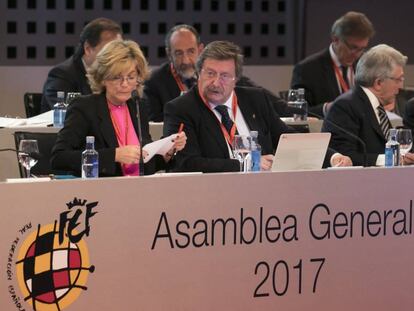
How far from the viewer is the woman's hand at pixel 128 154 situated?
18.4ft

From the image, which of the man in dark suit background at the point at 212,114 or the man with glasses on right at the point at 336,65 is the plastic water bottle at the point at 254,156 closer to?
the man in dark suit background at the point at 212,114

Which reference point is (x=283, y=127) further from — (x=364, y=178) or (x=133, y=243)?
(x=133, y=243)

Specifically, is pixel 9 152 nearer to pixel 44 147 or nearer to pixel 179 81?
pixel 44 147

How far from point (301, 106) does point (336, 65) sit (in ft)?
3.07

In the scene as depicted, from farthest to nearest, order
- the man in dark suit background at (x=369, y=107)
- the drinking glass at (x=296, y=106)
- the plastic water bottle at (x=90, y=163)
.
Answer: the drinking glass at (x=296, y=106), the man in dark suit background at (x=369, y=107), the plastic water bottle at (x=90, y=163)

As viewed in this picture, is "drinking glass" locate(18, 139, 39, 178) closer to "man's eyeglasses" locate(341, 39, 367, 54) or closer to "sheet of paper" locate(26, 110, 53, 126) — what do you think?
"sheet of paper" locate(26, 110, 53, 126)

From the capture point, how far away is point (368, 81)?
656cm

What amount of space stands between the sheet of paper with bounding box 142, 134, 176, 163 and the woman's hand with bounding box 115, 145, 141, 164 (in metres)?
0.06

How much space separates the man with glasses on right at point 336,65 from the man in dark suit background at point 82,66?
161 centimetres

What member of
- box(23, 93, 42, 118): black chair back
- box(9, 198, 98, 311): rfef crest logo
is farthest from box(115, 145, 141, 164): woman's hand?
box(23, 93, 42, 118): black chair back

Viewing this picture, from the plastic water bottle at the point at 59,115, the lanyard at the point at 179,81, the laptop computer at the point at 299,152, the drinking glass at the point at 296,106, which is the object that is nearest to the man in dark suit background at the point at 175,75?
the lanyard at the point at 179,81

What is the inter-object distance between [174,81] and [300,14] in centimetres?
291

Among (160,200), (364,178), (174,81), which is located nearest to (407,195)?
(364,178)

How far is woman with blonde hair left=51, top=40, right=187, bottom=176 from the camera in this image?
5.82 m
